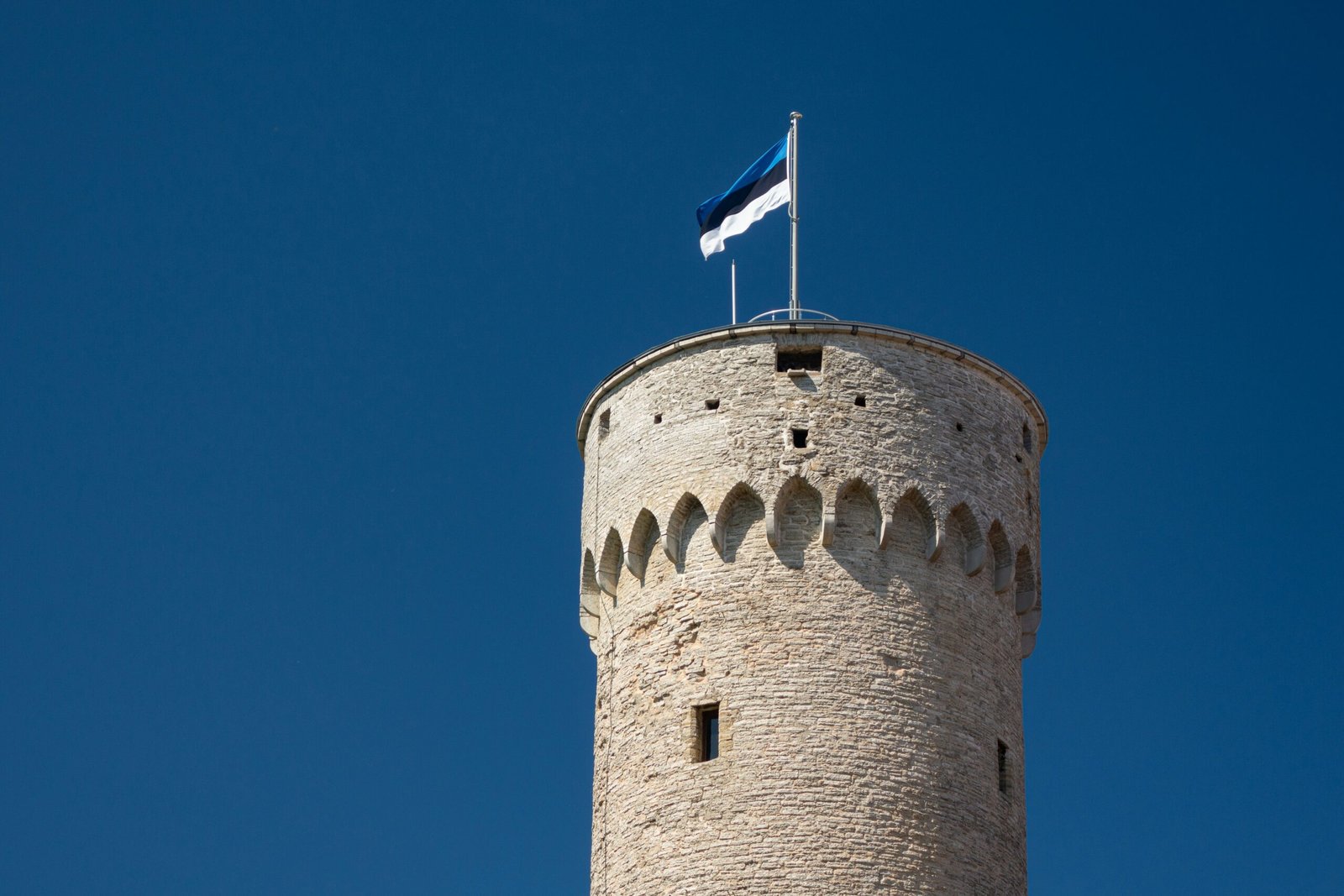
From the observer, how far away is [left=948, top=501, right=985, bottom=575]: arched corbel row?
34.8 metres

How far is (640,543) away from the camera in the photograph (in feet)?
115

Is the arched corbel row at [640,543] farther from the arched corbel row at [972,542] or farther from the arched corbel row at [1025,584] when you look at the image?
the arched corbel row at [1025,584]

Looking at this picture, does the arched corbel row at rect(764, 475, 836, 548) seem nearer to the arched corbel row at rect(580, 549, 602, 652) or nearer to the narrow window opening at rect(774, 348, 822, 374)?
the narrow window opening at rect(774, 348, 822, 374)

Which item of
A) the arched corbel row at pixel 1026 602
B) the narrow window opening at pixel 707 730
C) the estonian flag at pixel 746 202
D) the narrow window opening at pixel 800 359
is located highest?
the estonian flag at pixel 746 202

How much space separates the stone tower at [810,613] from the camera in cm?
3266

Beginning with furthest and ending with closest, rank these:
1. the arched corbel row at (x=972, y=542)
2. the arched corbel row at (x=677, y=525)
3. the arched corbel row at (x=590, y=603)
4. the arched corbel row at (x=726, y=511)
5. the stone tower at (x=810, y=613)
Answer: the arched corbel row at (x=590, y=603), the arched corbel row at (x=972, y=542), the arched corbel row at (x=677, y=525), the arched corbel row at (x=726, y=511), the stone tower at (x=810, y=613)

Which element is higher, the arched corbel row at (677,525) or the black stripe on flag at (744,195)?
the black stripe on flag at (744,195)

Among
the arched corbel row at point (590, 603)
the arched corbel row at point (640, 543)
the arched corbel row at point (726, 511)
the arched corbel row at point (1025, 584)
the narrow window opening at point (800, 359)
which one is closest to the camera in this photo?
the arched corbel row at point (726, 511)

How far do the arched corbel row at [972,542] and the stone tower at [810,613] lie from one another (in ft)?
0.08

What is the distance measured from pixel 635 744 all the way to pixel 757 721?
179 centimetres

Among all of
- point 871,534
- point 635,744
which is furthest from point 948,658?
point 635,744

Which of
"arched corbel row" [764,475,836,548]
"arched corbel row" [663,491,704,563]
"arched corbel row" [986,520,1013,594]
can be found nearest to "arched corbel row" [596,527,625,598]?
"arched corbel row" [663,491,704,563]

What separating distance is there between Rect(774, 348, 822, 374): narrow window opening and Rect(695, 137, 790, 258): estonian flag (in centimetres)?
360

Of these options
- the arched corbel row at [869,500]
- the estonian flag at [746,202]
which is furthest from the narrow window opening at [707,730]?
the estonian flag at [746,202]
